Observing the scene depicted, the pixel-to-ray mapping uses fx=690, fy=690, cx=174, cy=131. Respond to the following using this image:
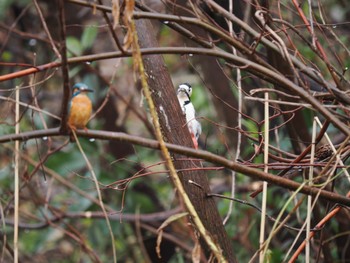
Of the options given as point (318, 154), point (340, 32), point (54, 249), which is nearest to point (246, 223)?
point (340, 32)

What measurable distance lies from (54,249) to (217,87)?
7.50 ft

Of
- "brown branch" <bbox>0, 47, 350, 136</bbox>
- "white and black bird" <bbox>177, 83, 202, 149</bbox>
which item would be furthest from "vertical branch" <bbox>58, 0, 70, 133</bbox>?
"white and black bird" <bbox>177, 83, 202, 149</bbox>

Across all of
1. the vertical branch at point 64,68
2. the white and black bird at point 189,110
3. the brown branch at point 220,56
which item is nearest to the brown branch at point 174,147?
the vertical branch at point 64,68

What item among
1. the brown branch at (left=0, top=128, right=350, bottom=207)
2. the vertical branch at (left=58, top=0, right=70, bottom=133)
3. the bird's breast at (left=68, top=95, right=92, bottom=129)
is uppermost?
the vertical branch at (left=58, top=0, right=70, bottom=133)

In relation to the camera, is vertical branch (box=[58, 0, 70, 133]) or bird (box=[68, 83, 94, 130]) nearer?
vertical branch (box=[58, 0, 70, 133])

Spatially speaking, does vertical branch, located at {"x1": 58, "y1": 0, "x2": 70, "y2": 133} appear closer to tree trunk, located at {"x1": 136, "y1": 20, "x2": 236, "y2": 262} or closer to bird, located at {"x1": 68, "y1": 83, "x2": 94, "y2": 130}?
bird, located at {"x1": 68, "y1": 83, "x2": 94, "y2": 130}

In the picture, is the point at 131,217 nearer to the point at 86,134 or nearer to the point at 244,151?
the point at 244,151

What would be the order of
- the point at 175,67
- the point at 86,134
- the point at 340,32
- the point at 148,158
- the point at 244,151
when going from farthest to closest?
the point at 175,67 → the point at 148,158 → the point at 340,32 → the point at 244,151 → the point at 86,134

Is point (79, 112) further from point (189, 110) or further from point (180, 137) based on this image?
point (189, 110)

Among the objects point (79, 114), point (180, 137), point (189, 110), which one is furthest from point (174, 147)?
point (189, 110)

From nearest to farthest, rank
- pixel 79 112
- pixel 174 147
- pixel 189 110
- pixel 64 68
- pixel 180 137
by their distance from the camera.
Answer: pixel 64 68 → pixel 174 147 → pixel 79 112 → pixel 180 137 → pixel 189 110

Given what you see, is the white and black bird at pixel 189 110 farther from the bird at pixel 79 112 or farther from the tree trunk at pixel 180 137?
the bird at pixel 79 112

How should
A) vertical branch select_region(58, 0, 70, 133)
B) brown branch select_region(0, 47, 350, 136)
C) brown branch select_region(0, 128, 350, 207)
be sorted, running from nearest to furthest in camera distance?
vertical branch select_region(58, 0, 70, 133)
brown branch select_region(0, 128, 350, 207)
brown branch select_region(0, 47, 350, 136)

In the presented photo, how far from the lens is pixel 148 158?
5.38 m
